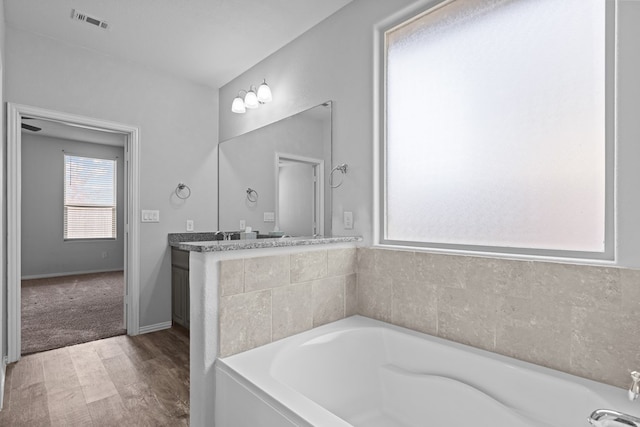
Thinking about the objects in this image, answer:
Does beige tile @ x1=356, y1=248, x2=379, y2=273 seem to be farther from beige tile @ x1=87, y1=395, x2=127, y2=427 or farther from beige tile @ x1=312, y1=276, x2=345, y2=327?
beige tile @ x1=87, y1=395, x2=127, y2=427

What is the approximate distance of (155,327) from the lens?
10.6ft

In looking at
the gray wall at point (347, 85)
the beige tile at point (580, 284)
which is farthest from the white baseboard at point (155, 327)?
the beige tile at point (580, 284)

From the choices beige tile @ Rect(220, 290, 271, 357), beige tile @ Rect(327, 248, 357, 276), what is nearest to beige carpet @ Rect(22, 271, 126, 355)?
beige tile @ Rect(220, 290, 271, 357)

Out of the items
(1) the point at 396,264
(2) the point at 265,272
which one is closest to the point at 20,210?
(2) the point at 265,272

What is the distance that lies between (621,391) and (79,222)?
7.45 m

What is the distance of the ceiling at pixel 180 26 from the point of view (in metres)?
2.31

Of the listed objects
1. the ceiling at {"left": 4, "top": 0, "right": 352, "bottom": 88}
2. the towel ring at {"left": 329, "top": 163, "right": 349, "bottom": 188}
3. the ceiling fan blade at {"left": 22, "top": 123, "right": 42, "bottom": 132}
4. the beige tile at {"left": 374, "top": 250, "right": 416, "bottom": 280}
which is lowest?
the beige tile at {"left": 374, "top": 250, "right": 416, "bottom": 280}

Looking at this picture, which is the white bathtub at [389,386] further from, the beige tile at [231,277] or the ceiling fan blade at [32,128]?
the ceiling fan blade at [32,128]

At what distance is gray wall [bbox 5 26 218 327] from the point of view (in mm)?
2662

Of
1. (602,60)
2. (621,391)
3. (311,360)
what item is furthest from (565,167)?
(311,360)

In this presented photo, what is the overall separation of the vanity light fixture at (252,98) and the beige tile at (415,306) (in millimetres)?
1959

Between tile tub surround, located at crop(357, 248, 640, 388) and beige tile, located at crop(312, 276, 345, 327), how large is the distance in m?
0.24

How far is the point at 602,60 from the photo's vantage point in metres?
1.33

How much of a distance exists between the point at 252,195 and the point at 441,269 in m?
1.92
